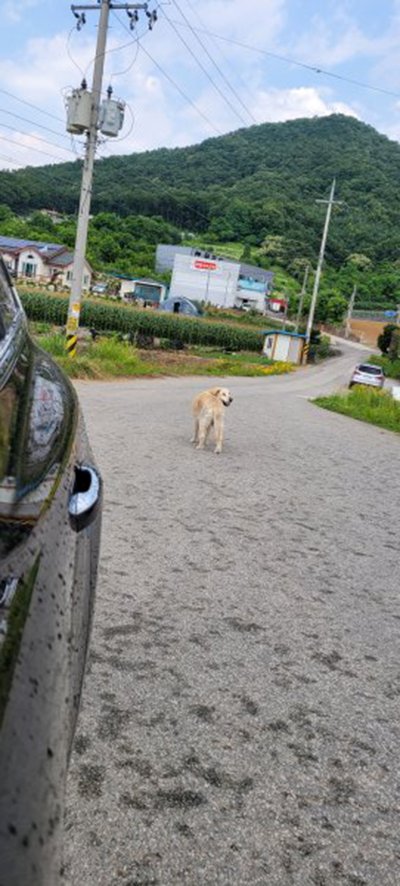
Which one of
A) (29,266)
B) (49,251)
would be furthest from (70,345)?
(49,251)

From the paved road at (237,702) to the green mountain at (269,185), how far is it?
82151mm

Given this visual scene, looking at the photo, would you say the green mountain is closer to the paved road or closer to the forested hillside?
the forested hillside


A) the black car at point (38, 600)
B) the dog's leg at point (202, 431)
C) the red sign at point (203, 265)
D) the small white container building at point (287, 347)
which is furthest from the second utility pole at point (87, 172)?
the red sign at point (203, 265)

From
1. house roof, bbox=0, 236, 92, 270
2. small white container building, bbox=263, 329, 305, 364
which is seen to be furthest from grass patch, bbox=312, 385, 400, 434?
house roof, bbox=0, 236, 92, 270

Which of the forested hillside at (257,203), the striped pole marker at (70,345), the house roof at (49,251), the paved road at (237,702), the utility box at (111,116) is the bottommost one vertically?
the striped pole marker at (70,345)

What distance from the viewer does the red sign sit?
332 ft

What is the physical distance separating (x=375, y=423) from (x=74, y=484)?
17.4 metres

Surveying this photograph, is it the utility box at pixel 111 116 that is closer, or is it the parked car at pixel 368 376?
the utility box at pixel 111 116

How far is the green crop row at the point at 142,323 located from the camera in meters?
46.9

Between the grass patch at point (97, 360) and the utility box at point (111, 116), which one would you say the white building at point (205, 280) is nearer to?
the grass patch at point (97, 360)

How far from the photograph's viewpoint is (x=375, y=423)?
18.3 m

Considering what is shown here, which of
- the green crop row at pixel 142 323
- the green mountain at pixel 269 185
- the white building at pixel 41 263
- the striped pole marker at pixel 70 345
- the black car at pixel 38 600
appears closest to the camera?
the black car at pixel 38 600

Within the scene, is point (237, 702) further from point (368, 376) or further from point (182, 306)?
point (182, 306)

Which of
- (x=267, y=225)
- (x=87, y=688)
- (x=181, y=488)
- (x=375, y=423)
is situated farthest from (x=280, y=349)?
(x=267, y=225)
